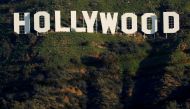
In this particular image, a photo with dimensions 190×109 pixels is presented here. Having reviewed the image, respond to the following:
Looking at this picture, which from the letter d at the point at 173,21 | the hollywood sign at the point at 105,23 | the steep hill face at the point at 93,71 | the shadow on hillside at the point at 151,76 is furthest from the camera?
the letter d at the point at 173,21

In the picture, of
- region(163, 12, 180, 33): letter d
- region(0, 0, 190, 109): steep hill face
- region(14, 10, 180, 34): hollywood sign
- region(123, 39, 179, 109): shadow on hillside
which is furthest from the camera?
A: region(163, 12, 180, 33): letter d

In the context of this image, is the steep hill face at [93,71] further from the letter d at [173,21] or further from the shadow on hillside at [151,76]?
the letter d at [173,21]

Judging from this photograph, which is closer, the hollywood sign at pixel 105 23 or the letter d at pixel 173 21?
the hollywood sign at pixel 105 23

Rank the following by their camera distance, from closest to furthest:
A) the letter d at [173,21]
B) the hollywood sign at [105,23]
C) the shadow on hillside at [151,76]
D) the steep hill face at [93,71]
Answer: the steep hill face at [93,71] → the shadow on hillside at [151,76] → the hollywood sign at [105,23] → the letter d at [173,21]

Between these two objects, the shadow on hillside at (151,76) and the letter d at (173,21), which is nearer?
the shadow on hillside at (151,76)

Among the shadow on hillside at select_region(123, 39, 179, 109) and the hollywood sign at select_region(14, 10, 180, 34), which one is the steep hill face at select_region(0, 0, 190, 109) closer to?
the shadow on hillside at select_region(123, 39, 179, 109)

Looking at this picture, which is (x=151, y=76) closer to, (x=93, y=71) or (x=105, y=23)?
(x=93, y=71)

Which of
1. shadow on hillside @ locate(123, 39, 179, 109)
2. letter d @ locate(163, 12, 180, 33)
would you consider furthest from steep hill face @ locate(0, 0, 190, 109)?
letter d @ locate(163, 12, 180, 33)

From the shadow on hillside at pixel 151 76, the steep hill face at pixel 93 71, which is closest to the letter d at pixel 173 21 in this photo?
the steep hill face at pixel 93 71

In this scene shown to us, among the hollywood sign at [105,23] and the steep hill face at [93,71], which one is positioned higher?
the hollywood sign at [105,23]

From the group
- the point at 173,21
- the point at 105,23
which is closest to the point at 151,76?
the point at 173,21
